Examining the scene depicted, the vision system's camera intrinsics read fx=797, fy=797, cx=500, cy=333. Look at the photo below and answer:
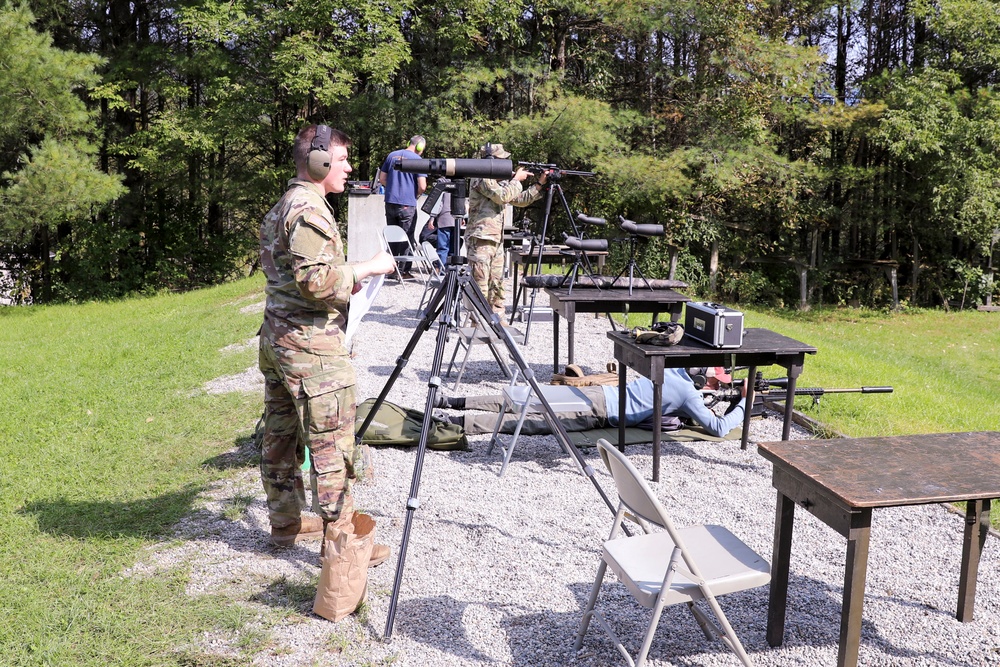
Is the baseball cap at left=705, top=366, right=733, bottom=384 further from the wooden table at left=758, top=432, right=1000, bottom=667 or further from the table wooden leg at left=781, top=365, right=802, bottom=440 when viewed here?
the wooden table at left=758, top=432, right=1000, bottom=667

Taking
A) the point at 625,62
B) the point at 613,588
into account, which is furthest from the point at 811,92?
the point at 613,588

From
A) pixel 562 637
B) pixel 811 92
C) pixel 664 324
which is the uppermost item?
pixel 811 92

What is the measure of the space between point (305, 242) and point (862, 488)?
221 cm

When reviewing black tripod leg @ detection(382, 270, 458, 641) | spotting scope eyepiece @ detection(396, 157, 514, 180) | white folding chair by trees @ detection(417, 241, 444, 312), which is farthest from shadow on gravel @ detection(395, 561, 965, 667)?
white folding chair by trees @ detection(417, 241, 444, 312)

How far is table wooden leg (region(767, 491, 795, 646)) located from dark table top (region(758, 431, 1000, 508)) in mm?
168

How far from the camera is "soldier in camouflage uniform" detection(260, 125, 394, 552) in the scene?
3.13 m

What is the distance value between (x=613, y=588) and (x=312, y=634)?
52.2 inches

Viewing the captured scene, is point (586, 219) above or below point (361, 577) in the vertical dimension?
above

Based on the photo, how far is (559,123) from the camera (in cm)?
1505

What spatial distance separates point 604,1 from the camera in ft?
52.0

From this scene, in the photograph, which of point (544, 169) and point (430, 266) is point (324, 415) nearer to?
point (544, 169)

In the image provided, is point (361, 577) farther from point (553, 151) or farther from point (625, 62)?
point (625, 62)

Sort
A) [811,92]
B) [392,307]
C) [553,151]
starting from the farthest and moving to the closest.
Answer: [811,92] → [553,151] → [392,307]

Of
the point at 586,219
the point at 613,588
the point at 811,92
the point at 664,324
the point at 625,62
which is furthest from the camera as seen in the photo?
the point at 625,62
